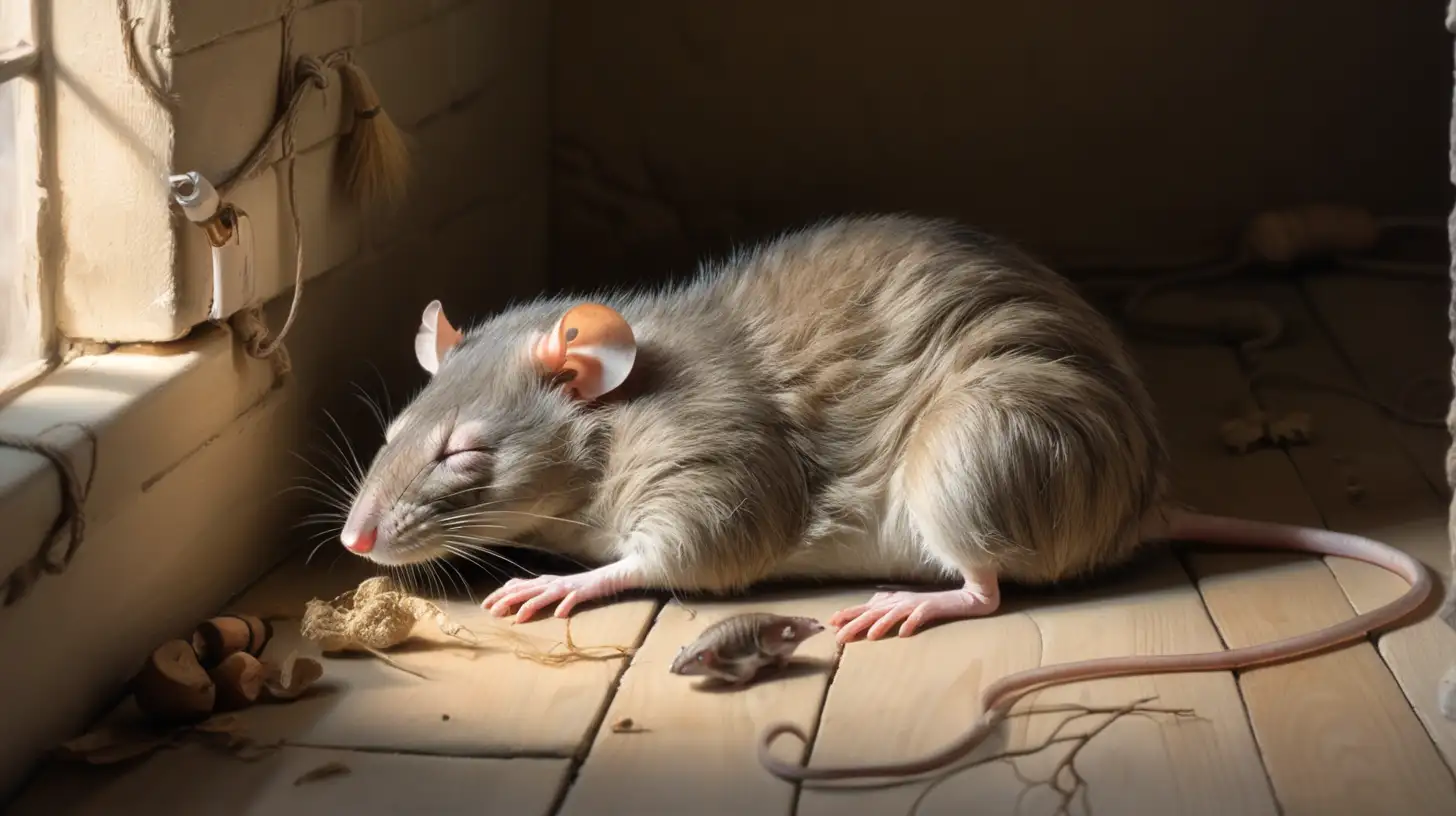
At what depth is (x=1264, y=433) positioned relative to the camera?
304 cm

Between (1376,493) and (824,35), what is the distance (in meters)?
1.50

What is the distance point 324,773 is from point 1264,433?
1839 millimetres

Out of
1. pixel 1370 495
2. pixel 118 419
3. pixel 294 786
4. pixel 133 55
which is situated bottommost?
pixel 294 786

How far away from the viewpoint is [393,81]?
2.81m

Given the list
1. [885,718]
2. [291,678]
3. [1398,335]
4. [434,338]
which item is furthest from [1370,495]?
[291,678]

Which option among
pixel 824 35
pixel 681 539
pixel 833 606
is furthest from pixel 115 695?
pixel 824 35

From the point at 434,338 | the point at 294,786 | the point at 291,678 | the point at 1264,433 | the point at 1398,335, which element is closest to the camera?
the point at 294,786

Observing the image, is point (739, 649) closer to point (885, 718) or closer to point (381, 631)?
point (885, 718)

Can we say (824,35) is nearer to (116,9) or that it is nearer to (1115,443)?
(1115,443)

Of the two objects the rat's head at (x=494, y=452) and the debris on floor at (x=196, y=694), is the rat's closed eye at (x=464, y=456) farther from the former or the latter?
the debris on floor at (x=196, y=694)

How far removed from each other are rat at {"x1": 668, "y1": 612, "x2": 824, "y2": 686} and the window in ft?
3.09

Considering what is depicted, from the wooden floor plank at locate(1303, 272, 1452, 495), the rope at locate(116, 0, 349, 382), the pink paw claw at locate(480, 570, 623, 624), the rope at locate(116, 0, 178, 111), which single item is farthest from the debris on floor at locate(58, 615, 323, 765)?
the wooden floor plank at locate(1303, 272, 1452, 495)

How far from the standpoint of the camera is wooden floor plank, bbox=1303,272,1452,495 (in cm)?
306

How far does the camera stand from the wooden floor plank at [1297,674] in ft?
6.34
